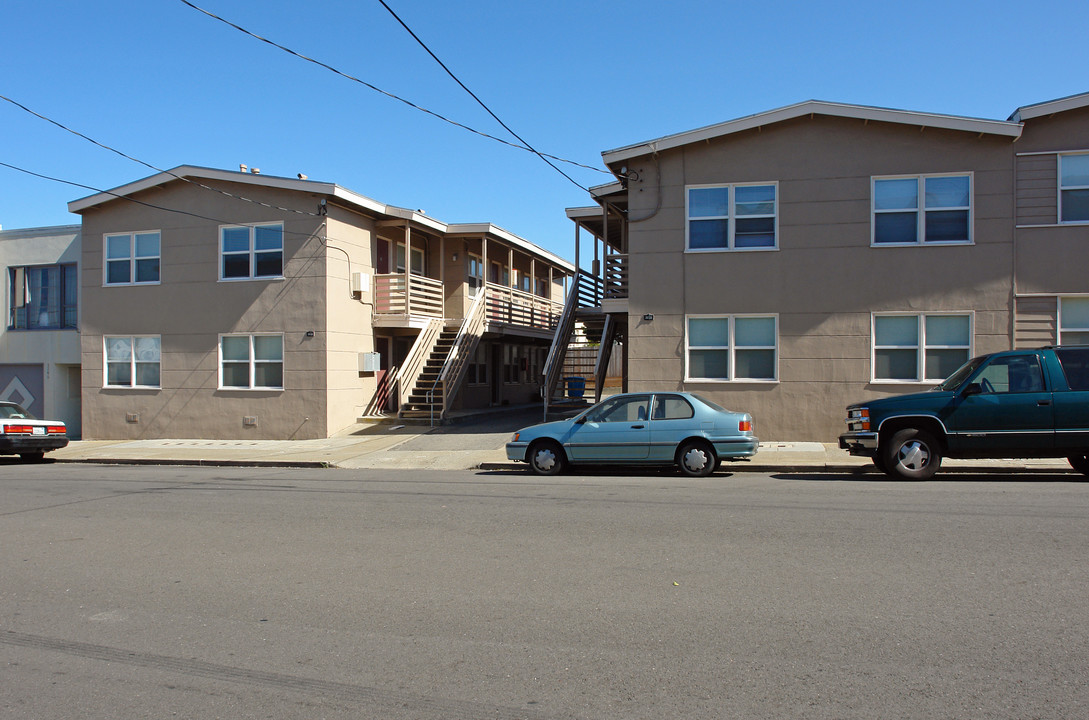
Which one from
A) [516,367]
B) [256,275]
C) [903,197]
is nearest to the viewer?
[903,197]

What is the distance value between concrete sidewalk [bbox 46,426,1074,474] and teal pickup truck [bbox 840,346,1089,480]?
1297 millimetres

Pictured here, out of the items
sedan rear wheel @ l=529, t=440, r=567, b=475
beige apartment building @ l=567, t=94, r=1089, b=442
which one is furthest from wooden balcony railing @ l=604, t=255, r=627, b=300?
sedan rear wheel @ l=529, t=440, r=567, b=475

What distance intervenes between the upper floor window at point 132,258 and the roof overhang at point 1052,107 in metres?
20.6

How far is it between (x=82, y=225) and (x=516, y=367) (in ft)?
52.3

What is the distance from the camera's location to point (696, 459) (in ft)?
44.0

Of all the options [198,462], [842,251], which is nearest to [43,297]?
[198,462]

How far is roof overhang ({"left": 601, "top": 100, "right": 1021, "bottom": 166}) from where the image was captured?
1661 centimetres

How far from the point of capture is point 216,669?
488cm

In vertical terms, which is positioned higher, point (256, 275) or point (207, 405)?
point (256, 275)

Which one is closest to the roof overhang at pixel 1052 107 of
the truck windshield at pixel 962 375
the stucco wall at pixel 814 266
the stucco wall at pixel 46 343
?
the stucco wall at pixel 814 266

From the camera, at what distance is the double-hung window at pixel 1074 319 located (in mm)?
16922

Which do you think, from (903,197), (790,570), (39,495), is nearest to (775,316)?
(903,197)

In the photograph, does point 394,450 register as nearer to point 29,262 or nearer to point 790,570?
point 790,570

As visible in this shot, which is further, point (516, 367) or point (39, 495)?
point (516, 367)
